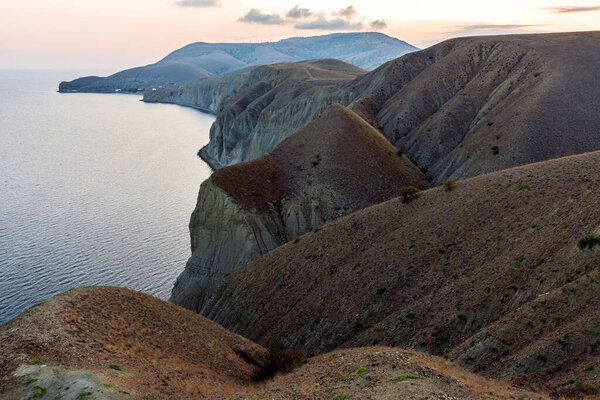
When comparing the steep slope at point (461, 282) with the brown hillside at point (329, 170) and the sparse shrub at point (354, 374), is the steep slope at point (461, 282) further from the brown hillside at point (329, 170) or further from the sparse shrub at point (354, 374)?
the brown hillside at point (329, 170)

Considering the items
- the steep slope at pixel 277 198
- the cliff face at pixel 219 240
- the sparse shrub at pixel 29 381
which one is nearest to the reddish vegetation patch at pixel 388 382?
the sparse shrub at pixel 29 381

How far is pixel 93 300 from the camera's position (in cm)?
2316

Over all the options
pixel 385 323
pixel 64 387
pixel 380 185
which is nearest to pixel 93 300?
pixel 64 387

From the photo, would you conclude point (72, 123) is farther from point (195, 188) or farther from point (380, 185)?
point (380, 185)

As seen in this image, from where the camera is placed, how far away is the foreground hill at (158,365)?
15.5 meters

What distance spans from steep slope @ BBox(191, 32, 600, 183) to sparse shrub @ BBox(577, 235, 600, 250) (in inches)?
1286

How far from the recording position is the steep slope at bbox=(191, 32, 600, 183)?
2194 inches

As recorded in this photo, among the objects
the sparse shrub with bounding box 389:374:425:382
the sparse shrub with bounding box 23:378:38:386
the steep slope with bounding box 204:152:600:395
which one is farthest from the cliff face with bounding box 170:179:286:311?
the sparse shrub with bounding box 389:374:425:382

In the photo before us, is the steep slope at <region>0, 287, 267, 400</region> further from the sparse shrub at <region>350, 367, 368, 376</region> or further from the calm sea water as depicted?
the calm sea water

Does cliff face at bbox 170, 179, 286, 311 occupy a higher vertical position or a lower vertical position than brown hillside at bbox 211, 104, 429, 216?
lower

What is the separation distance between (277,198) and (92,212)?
39.0 m

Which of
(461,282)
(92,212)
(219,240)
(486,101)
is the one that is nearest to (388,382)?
(461,282)

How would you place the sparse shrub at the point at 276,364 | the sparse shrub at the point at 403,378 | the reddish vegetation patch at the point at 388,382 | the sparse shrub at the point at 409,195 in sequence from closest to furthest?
the reddish vegetation patch at the point at 388,382 → the sparse shrub at the point at 403,378 → the sparse shrub at the point at 276,364 → the sparse shrub at the point at 409,195

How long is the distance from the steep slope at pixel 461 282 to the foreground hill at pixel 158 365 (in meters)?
3.60
